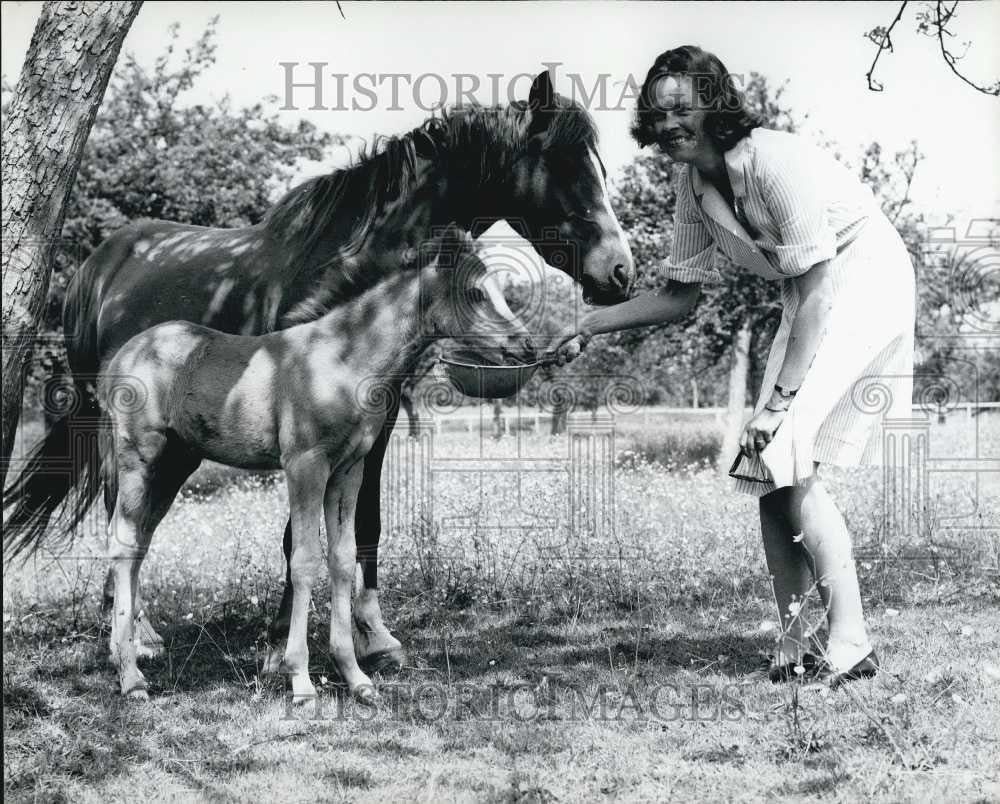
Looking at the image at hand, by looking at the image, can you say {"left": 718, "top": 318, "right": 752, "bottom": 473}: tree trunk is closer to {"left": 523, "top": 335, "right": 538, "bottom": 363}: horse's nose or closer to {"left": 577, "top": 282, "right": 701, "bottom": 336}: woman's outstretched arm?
{"left": 577, "top": 282, "right": 701, "bottom": 336}: woman's outstretched arm

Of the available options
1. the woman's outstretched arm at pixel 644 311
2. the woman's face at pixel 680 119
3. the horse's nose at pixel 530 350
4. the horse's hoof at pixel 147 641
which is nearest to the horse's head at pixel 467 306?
the horse's nose at pixel 530 350

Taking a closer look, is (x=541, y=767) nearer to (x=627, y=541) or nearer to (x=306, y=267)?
(x=306, y=267)

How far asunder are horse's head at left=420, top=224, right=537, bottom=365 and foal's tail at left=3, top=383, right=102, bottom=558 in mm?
2260

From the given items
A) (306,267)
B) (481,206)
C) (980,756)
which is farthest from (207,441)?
(980,756)

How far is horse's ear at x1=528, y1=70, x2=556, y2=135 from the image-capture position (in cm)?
426

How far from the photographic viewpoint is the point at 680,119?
3703 millimetres

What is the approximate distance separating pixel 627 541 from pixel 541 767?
12.8 feet

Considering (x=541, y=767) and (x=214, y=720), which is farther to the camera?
(x=214, y=720)

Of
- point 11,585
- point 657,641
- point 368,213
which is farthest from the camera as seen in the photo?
point 11,585

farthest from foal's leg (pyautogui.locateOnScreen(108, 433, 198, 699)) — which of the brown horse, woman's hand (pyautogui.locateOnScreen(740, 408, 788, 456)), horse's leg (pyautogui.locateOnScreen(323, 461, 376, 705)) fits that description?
woman's hand (pyautogui.locateOnScreen(740, 408, 788, 456))

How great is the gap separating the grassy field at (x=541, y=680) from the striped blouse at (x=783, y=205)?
145 cm

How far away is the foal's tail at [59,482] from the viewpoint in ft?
15.3

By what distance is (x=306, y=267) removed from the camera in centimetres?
441

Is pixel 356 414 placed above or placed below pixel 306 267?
below
